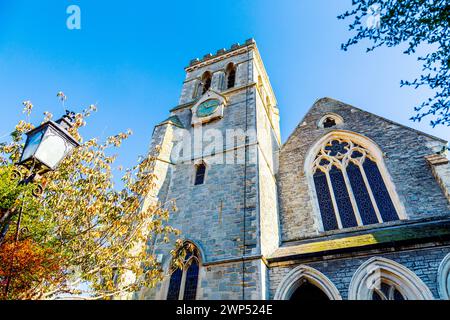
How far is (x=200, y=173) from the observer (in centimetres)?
1096

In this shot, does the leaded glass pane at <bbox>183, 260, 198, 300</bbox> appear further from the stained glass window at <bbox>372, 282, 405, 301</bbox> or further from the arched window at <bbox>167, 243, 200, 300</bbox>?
the stained glass window at <bbox>372, 282, 405, 301</bbox>

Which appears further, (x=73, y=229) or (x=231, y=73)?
(x=231, y=73)

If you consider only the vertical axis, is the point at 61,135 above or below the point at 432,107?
below

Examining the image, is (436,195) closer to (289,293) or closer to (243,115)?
(289,293)

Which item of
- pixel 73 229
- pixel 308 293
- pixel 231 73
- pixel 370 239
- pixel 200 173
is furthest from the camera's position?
pixel 231 73

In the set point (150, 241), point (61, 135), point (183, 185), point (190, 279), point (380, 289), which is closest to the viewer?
point (61, 135)

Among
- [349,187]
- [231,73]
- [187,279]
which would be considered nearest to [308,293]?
[187,279]

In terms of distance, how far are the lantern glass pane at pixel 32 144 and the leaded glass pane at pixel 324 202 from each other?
8.88m

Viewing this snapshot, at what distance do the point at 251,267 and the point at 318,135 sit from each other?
24.5ft

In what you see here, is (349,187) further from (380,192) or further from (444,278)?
(444,278)

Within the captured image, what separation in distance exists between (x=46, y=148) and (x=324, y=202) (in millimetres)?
9382

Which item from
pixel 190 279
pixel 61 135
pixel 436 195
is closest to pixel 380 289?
pixel 436 195

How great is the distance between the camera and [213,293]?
7.07 m

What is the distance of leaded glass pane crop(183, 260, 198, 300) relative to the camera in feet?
24.8
